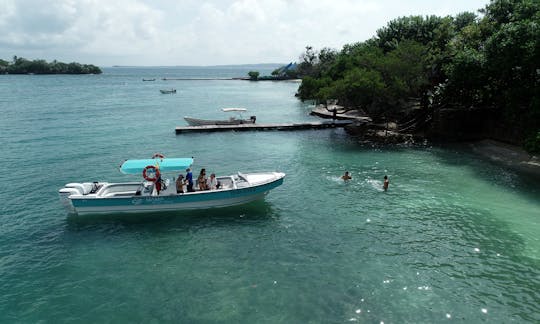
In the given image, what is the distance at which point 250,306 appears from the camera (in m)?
14.3

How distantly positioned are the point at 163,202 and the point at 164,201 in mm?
101

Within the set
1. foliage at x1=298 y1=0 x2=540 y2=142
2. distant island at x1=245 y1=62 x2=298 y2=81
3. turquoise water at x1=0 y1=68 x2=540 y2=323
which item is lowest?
turquoise water at x1=0 y1=68 x2=540 y2=323

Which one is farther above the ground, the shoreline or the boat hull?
the shoreline

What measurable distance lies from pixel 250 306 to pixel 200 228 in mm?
7821

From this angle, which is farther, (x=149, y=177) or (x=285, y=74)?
(x=285, y=74)

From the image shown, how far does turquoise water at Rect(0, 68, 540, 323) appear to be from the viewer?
14.3 m

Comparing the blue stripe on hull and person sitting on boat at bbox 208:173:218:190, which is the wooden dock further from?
the blue stripe on hull

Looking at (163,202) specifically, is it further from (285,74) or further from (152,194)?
(285,74)

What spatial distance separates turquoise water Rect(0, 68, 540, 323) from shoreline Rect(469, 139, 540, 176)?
6.37ft

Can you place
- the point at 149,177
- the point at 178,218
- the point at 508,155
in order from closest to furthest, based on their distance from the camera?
the point at 178,218 < the point at 149,177 < the point at 508,155

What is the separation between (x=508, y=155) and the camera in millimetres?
34312

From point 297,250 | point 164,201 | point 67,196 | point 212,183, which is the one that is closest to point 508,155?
point 297,250

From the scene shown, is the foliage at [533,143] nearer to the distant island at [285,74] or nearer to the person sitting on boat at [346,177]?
the person sitting on boat at [346,177]

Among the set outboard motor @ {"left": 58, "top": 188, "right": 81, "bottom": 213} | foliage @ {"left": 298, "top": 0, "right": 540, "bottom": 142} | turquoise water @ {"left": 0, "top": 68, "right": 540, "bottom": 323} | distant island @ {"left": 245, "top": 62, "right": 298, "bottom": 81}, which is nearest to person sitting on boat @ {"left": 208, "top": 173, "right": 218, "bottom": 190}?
turquoise water @ {"left": 0, "top": 68, "right": 540, "bottom": 323}
